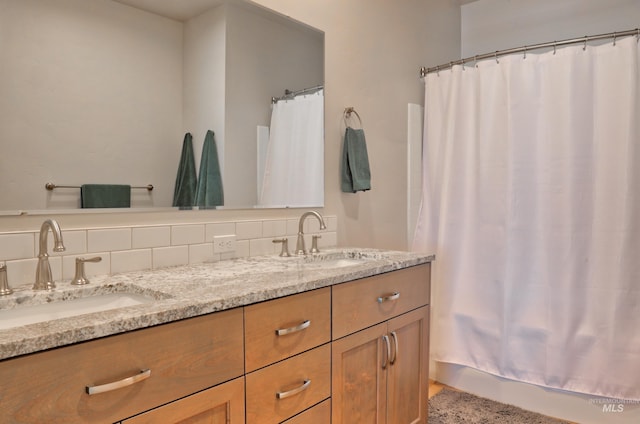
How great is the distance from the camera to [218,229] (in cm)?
179

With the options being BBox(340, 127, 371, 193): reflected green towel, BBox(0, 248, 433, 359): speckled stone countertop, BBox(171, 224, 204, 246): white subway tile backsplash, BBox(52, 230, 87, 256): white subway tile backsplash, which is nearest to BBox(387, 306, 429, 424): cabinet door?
BBox(0, 248, 433, 359): speckled stone countertop

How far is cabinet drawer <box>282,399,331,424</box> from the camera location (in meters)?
1.35

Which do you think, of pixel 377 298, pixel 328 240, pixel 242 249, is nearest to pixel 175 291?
pixel 242 249

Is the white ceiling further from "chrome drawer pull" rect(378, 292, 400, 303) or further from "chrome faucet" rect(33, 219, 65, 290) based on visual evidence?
"chrome drawer pull" rect(378, 292, 400, 303)

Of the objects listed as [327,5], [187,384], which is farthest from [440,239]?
[187,384]

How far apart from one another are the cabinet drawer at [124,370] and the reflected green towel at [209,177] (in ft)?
2.29

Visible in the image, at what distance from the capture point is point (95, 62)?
1.44 m

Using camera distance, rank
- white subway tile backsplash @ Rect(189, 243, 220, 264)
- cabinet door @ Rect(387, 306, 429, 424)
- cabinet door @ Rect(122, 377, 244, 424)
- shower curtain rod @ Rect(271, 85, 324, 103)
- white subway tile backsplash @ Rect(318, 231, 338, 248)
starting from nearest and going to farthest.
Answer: cabinet door @ Rect(122, 377, 244, 424), white subway tile backsplash @ Rect(189, 243, 220, 264), cabinet door @ Rect(387, 306, 429, 424), shower curtain rod @ Rect(271, 85, 324, 103), white subway tile backsplash @ Rect(318, 231, 338, 248)

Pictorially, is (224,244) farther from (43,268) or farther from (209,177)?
(43,268)

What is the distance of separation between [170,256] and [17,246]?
48cm

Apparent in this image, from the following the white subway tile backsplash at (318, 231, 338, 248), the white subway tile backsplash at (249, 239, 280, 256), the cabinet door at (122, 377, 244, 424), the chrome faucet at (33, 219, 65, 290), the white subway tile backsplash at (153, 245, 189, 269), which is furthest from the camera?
the white subway tile backsplash at (318, 231, 338, 248)

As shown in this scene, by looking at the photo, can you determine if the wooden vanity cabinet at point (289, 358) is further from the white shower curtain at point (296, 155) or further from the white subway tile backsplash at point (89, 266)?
the white shower curtain at point (296, 155)

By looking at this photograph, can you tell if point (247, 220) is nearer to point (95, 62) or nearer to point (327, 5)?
point (95, 62)

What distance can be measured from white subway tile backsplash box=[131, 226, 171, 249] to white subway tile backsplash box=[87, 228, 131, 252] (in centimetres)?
2
